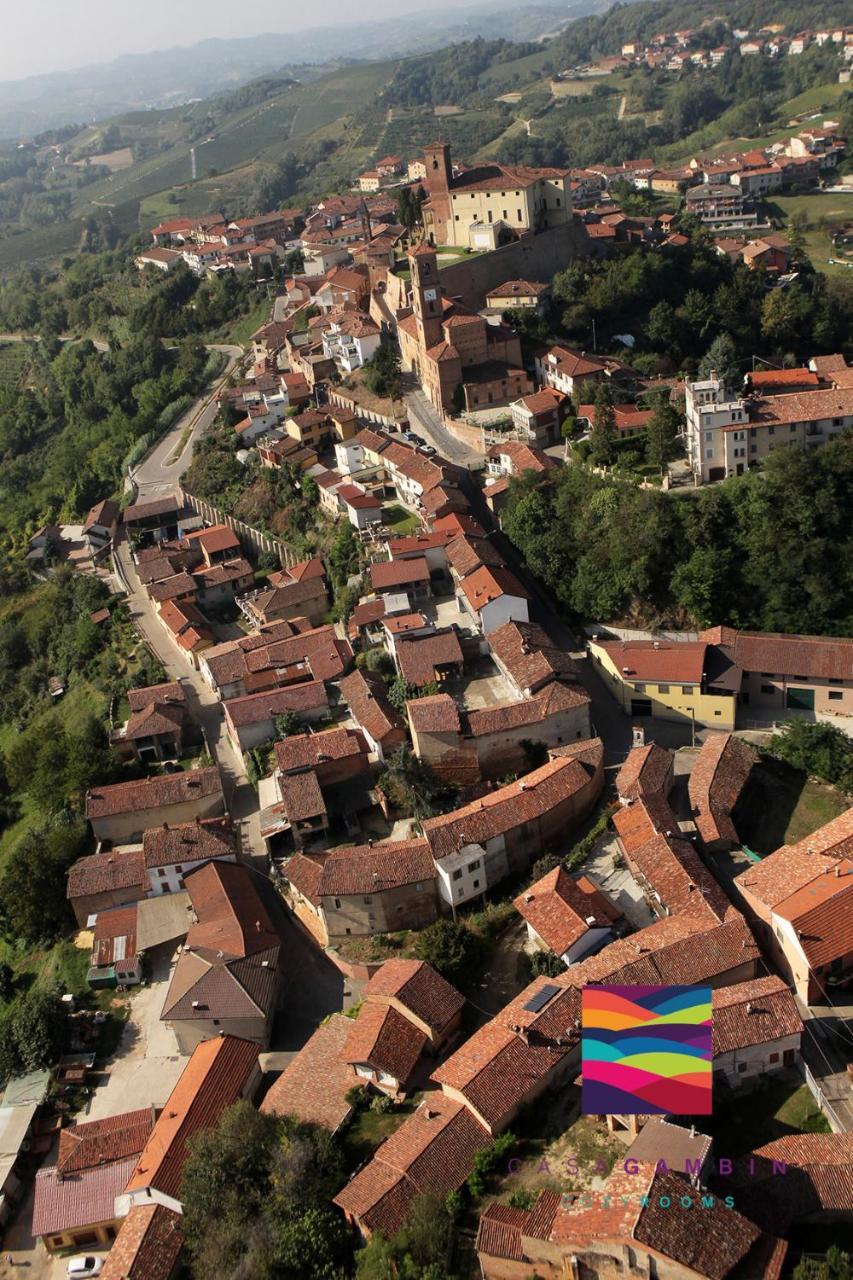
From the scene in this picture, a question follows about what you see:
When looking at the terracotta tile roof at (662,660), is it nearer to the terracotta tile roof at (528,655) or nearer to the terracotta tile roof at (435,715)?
the terracotta tile roof at (528,655)

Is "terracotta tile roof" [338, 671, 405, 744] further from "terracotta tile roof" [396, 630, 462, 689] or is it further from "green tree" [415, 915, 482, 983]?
"green tree" [415, 915, 482, 983]

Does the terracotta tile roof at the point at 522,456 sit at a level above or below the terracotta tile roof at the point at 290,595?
above

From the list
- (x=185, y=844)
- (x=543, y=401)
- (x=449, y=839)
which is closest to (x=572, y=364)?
(x=543, y=401)

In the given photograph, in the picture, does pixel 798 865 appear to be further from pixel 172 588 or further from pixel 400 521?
pixel 172 588

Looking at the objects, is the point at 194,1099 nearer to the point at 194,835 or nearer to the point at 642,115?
the point at 194,835

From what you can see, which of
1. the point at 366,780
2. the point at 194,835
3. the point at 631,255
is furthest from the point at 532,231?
the point at 194,835

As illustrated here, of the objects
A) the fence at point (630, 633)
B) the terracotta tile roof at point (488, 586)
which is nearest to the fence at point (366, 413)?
the terracotta tile roof at point (488, 586)
